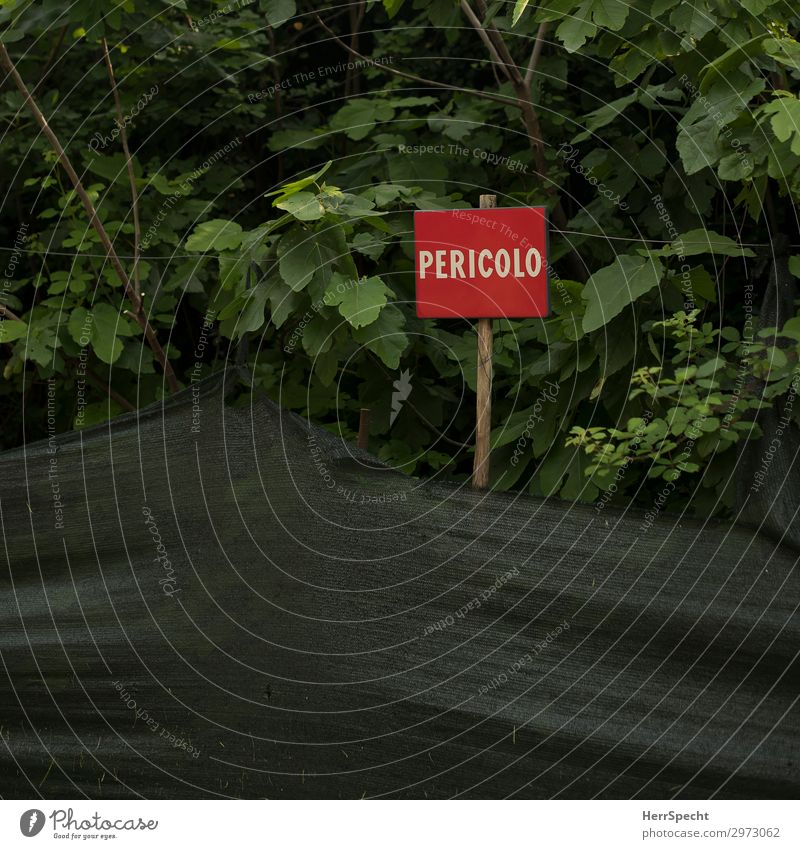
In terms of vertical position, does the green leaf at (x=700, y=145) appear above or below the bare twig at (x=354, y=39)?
below

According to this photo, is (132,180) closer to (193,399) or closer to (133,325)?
(133,325)

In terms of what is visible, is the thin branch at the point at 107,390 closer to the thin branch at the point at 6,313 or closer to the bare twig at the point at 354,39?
the thin branch at the point at 6,313

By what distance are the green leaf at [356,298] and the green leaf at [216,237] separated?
1.66 feet

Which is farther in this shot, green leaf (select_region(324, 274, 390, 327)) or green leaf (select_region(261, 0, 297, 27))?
green leaf (select_region(261, 0, 297, 27))

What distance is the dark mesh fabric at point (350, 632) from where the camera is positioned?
94.7 inches

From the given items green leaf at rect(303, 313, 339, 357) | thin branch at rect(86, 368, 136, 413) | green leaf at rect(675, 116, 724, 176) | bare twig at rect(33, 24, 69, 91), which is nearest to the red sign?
green leaf at rect(303, 313, 339, 357)

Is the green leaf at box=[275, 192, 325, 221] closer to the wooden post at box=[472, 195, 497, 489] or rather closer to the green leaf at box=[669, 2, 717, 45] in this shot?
the wooden post at box=[472, 195, 497, 489]

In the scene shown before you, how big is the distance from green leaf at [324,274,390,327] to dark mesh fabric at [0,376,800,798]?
398mm

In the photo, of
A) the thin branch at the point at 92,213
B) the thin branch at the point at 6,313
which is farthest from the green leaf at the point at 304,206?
the thin branch at the point at 6,313

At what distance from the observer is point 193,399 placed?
8.72 feet

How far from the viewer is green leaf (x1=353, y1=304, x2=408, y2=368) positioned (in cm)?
298

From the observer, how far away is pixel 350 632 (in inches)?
101

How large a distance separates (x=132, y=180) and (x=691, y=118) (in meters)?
2.16

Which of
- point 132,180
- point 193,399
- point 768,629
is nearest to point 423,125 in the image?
point 132,180
